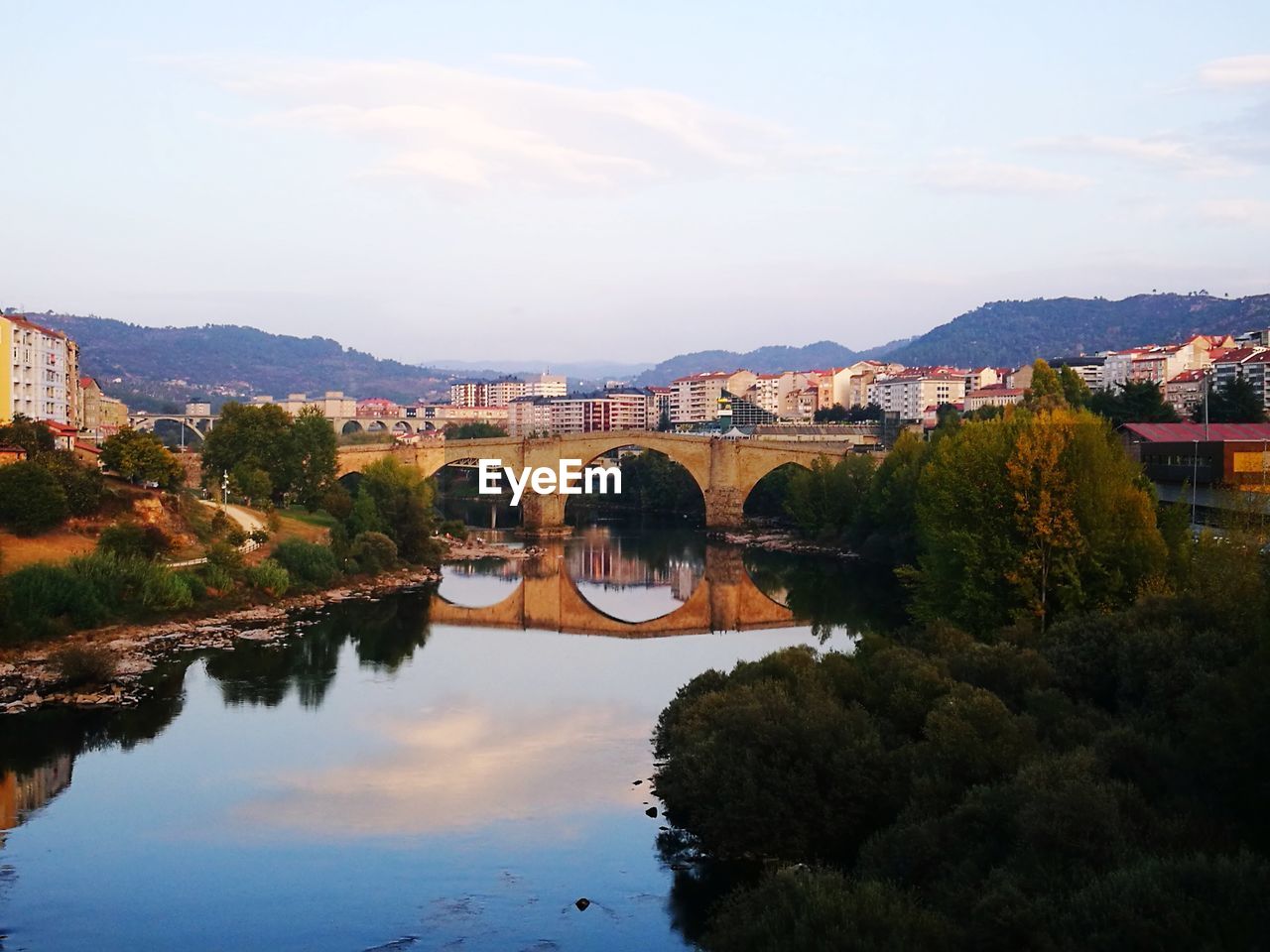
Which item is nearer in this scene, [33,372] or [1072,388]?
[33,372]

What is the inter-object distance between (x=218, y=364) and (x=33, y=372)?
490 ft

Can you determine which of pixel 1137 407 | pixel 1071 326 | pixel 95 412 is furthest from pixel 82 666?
pixel 1071 326

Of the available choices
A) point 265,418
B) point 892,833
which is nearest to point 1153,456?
point 892,833

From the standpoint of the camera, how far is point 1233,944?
6527 mm

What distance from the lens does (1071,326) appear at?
138875 millimetres

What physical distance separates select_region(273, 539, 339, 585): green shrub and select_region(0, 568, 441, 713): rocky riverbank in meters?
0.34

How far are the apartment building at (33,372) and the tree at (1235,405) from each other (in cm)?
2633

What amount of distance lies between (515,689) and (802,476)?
Answer: 20444 millimetres

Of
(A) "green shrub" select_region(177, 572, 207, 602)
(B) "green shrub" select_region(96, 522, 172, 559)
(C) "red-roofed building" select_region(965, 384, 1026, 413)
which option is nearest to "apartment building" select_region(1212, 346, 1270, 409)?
(C) "red-roofed building" select_region(965, 384, 1026, 413)

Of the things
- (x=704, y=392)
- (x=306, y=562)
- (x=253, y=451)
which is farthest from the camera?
(x=704, y=392)

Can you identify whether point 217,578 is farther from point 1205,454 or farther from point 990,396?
point 990,396

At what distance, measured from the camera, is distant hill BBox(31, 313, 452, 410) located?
15388 centimetres

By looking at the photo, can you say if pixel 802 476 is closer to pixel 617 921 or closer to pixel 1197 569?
pixel 1197 569

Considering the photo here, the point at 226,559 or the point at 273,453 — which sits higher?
the point at 273,453
